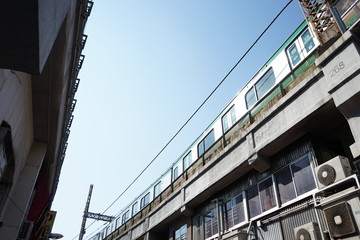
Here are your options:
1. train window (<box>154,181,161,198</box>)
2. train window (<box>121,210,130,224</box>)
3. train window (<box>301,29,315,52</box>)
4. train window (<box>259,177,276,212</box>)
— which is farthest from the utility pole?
train window (<box>301,29,315,52</box>)

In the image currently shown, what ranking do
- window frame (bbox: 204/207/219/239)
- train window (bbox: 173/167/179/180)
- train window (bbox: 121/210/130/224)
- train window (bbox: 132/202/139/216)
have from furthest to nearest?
train window (bbox: 121/210/130/224) < train window (bbox: 132/202/139/216) < train window (bbox: 173/167/179/180) < window frame (bbox: 204/207/219/239)

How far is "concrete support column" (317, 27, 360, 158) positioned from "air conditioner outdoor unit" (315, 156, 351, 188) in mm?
574

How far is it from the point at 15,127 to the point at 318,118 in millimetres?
10057

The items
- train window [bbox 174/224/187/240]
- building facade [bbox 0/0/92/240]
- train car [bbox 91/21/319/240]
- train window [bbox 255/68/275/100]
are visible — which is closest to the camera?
building facade [bbox 0/0/92/240]

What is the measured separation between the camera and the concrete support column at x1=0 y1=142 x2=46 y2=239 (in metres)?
11.7

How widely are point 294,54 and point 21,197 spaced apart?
43.7ft

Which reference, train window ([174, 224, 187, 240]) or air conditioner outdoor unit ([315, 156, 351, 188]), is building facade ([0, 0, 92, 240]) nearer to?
air conditioner outdoor unit ([315, 156, 351, 188])

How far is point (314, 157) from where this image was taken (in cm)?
876

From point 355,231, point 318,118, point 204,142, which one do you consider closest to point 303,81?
point 318,118

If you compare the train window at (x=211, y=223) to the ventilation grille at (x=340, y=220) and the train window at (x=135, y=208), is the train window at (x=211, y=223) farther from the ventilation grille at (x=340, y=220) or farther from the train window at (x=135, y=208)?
the train window at (x=135, y=208)

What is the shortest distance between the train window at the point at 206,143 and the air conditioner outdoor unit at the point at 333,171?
297 inches

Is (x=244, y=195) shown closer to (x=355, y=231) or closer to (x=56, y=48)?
(x=355, y=231)

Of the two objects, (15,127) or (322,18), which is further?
(322,18)

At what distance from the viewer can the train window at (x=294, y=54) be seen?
10617mm
